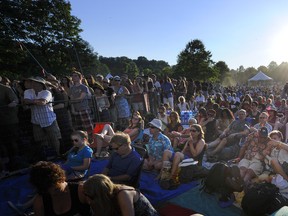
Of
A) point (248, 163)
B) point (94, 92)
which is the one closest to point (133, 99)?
point (94, 92)

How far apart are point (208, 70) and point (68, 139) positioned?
41711 mm

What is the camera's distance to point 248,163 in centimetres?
512

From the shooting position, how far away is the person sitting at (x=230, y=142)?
6.68 m

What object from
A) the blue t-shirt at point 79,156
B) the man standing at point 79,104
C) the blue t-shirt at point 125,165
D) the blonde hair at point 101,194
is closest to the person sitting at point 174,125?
the man standing at point 79,104

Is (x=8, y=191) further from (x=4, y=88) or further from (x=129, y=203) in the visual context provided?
(x=129, y=203)

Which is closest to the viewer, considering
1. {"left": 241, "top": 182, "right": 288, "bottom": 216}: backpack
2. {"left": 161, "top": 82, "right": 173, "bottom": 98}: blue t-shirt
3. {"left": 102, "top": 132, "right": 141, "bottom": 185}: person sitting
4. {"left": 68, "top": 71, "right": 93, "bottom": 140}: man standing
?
{"left": 241, "top": 182, "right": 288, "bottom": 216}: backpack

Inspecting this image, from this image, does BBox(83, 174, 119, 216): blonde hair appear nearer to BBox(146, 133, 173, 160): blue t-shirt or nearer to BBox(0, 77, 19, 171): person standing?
BBox(146, 133, 173, 160): blue t-shirt

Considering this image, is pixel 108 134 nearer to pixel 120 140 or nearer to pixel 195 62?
pixel 120 140

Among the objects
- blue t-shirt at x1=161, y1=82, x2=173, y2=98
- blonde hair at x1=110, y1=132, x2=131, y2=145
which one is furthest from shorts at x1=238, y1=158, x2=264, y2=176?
blue t-shirt at x1=161, y1=82, x2=173, y2=98

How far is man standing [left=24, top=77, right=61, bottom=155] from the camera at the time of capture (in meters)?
6.10

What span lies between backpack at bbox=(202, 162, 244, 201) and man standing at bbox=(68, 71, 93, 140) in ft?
12.3

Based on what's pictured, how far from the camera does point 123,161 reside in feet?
14.8

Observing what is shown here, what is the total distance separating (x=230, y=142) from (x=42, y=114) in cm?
454

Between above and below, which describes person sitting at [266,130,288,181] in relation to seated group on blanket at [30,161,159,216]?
→ below
